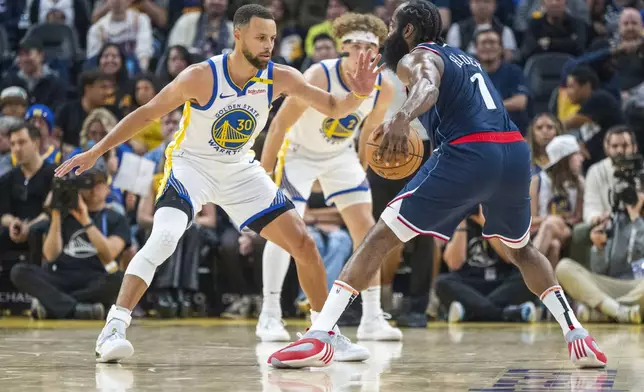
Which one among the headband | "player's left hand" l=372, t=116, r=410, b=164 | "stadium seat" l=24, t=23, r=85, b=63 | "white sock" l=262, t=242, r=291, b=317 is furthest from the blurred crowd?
"player's left hand" l=372, t=116, r=410, b=164

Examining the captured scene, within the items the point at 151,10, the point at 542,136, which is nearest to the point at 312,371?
the point at 542,136

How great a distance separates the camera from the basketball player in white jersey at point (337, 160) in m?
7.50

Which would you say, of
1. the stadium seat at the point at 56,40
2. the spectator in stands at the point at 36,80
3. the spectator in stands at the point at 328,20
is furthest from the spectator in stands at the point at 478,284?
the stadium seat at the point at 56,40

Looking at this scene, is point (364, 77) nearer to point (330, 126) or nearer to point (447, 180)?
point (447, 180)

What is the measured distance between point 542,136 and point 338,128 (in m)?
3.68

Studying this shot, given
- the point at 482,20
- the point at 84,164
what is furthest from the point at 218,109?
the point at 482,20

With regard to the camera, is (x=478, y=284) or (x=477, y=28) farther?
(x=477, y=28)

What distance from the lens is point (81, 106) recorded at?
40.7 feet

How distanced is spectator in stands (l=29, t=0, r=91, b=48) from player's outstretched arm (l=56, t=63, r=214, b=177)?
29.7 feet

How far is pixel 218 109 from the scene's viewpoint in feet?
20.1

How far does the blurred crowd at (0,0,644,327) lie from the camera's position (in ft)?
32.7

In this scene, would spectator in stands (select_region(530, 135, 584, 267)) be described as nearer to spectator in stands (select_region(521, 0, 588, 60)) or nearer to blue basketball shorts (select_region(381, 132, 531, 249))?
spectator in stands (select_region(521, 0, 588, 60))

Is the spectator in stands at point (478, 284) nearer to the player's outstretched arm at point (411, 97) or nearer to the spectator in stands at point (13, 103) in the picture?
the player's outstretched arm at point (411, 97)

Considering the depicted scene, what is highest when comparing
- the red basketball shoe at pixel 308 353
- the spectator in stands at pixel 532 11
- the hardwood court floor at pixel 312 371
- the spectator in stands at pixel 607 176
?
the spectator in stands at pixel 532 11
